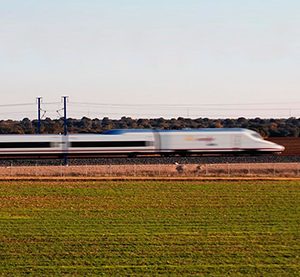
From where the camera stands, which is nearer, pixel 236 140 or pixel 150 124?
pixel 236 140

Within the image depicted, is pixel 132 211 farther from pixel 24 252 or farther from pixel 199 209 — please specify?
pixel 24 252

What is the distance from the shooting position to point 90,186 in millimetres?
32562

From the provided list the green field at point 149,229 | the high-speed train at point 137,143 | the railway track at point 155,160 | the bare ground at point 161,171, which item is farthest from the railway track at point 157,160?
the green field at point 149,229

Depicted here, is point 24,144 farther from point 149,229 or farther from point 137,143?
point 149,229

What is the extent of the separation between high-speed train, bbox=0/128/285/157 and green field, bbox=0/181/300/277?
9.35 metres

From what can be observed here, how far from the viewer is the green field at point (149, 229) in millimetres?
16453

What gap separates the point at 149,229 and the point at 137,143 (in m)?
21.8

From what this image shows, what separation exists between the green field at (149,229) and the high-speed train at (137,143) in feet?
30.7

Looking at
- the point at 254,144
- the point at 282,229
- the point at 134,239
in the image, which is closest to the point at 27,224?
the point at 134,239

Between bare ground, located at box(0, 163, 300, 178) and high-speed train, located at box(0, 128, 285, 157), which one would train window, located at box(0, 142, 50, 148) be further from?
bare ground, located at box(0, 163, 300, 178)

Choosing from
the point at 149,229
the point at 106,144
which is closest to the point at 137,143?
the point at 106,144

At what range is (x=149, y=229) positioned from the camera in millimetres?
21359

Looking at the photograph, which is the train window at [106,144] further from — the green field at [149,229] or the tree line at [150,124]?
the tree line at [150,124]

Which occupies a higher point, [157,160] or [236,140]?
[236,140]
